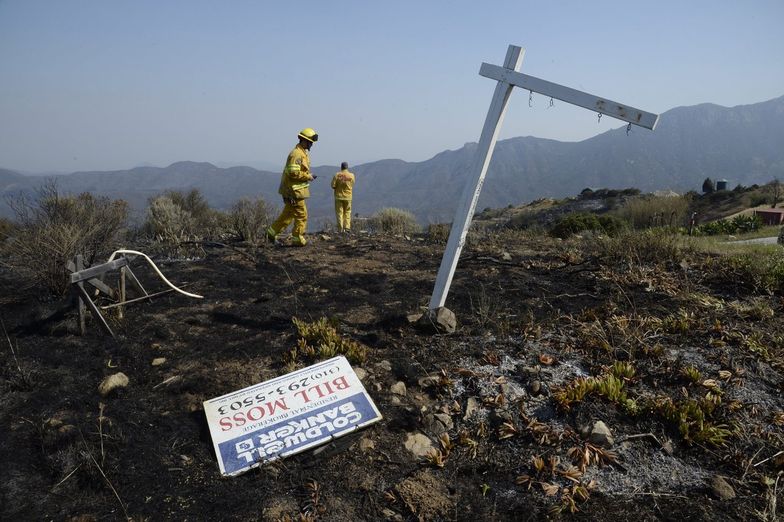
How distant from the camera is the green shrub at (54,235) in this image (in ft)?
16.9

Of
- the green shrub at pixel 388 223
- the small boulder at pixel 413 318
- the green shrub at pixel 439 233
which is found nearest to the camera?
the small boulder at pixel 413 318

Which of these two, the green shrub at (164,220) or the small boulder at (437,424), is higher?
the small boulder at (437,424)

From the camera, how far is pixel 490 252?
281 inches

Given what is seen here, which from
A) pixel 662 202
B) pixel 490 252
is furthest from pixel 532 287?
pixel 662 202

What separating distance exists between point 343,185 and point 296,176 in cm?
373

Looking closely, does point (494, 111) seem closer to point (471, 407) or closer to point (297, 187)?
point (471, 407)

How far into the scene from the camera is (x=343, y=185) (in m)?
11.4

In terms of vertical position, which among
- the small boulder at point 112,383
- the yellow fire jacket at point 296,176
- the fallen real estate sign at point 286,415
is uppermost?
the yellow fire jacket at point 296,176

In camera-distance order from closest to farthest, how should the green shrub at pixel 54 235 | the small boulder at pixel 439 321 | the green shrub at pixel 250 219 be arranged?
the small boulder at pixel 439 321, the green shrub at pixel 54 235, the green shrub at pixel 250 219

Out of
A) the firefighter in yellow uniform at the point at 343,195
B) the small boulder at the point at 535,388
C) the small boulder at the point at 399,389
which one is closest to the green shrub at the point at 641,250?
the small boulder at the point at 535,388

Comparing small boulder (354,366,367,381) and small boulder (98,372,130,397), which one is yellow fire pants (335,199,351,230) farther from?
small boulder (98,372,130,397)

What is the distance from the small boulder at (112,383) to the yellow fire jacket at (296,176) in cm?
471

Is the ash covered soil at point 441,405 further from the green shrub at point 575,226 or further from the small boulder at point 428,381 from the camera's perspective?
the green shrub at point 575,226

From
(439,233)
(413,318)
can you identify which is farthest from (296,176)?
(413,318)
